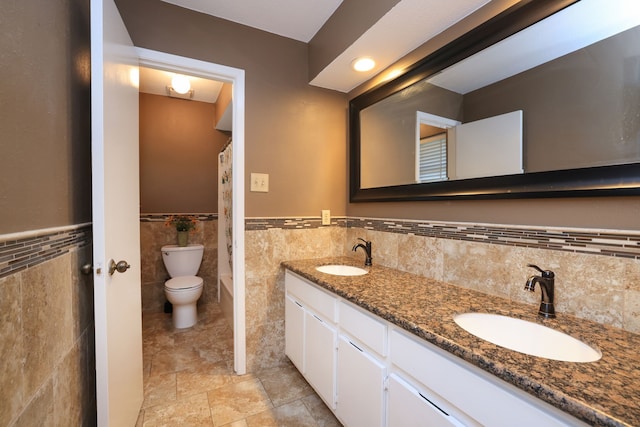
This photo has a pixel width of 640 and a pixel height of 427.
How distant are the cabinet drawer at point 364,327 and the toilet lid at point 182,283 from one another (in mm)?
1783

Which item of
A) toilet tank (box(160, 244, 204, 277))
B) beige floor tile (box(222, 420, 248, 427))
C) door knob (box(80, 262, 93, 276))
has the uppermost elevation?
door knob (box(80, 262, 93, 276))

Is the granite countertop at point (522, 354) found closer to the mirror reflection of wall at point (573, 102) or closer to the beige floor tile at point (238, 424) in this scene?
the mirror reflection of wall at point (573, 102)

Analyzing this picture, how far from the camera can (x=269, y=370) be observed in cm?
193

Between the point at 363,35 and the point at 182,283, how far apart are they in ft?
8.23

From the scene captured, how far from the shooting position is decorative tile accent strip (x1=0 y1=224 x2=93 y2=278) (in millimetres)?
650

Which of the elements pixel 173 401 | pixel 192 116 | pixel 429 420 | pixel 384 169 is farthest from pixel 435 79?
pixel 192 116

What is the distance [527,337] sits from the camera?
96 centimetres

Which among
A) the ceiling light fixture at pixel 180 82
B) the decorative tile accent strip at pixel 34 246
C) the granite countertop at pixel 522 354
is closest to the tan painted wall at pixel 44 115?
the decorative tile accent strip at pixel 34 246

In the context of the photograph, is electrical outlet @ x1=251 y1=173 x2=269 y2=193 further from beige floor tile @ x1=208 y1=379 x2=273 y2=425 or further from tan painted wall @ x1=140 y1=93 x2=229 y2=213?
tan painted wall @ x1=140 y1=93 x2=229 y2=213

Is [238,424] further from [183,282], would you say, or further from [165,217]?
[165,217]

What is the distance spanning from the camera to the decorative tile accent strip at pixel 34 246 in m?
0.65

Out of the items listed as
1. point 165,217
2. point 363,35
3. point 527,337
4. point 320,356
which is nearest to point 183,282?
point 165,217

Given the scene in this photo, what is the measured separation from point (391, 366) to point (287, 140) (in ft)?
5.02

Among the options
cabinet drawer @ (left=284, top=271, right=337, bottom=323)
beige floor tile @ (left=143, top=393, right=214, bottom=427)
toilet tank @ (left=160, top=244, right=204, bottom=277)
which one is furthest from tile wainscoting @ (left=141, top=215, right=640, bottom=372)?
toilet tank @ (left=160, top=244, right=204, bottom=277)
